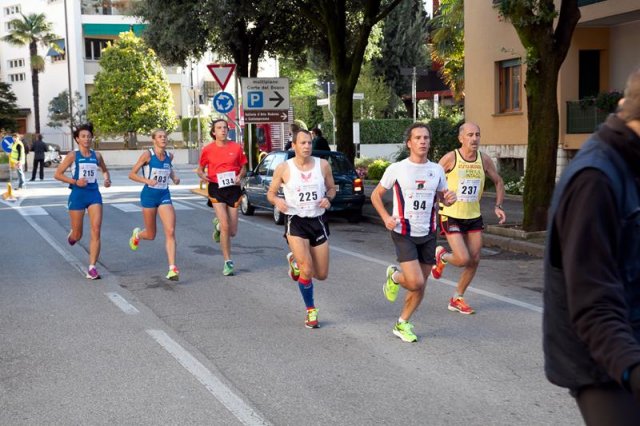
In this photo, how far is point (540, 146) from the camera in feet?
46.5

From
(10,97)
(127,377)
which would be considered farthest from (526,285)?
(10,97)

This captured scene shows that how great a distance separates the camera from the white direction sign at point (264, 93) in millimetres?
24922

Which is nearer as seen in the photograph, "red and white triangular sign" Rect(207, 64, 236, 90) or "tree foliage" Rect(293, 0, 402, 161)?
"tree foliage" Rect(293, 0, 402, 161)

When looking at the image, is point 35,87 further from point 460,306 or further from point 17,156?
point 460,306

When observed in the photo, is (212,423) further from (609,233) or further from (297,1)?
(297,1)

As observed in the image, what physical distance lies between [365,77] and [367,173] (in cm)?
2556

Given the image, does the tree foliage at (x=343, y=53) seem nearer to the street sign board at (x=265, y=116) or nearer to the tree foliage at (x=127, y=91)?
the street sign board at (x=265, y=116)

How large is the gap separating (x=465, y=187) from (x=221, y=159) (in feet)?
12.7

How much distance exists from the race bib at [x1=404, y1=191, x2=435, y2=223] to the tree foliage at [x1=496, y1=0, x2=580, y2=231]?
6.63 metres

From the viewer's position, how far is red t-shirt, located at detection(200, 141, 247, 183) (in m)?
11.5

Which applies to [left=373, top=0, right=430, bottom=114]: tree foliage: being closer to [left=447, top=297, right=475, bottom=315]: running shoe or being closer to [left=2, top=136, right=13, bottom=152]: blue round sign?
[left=2, top=136, right=13, bottom=152]: blue round sign

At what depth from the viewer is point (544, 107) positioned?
1406cm

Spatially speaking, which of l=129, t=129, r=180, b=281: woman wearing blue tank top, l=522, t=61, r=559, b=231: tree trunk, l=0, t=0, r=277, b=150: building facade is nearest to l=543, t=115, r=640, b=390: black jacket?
l=129, t=129, r=180, b=281: woman wearing blue tank top

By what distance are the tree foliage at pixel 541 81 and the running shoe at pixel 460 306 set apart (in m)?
5.70
